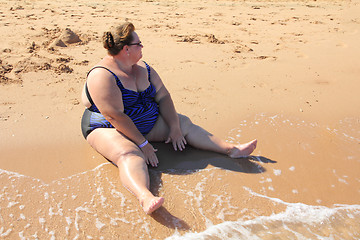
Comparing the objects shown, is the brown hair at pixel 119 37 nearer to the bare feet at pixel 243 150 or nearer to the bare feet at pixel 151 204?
the bare feet at pixel 151 204

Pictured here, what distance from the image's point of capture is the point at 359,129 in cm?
335

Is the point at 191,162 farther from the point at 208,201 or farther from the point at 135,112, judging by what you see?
the point at 135,112

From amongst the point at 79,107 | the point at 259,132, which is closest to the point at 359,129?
the point at 259,132

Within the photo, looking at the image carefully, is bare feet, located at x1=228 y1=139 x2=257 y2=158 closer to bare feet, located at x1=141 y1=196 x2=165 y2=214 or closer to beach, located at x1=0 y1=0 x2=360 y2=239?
beach, located at x1=0 y1=0 x2=360 y2=239

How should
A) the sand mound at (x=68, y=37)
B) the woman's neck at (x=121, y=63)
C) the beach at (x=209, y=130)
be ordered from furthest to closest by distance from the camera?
the sand mound at (x=68, y=37), the woman's neck at (x=121, y=63), the beach at (x=209, y=130)

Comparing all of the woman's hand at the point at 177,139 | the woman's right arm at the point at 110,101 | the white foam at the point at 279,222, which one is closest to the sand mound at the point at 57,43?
the woman's right arm at the point at 110,101

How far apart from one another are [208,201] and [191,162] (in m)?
0.46

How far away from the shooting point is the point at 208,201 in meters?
2.36

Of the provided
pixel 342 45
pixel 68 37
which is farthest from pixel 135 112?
pixel 342 45

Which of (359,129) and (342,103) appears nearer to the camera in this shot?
(359,129)

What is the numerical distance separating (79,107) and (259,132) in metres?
1.88

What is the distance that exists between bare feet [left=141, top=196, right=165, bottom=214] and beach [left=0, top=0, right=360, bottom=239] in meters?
0.10

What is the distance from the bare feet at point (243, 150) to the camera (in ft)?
9.06

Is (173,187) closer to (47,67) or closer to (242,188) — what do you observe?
(242,188)
